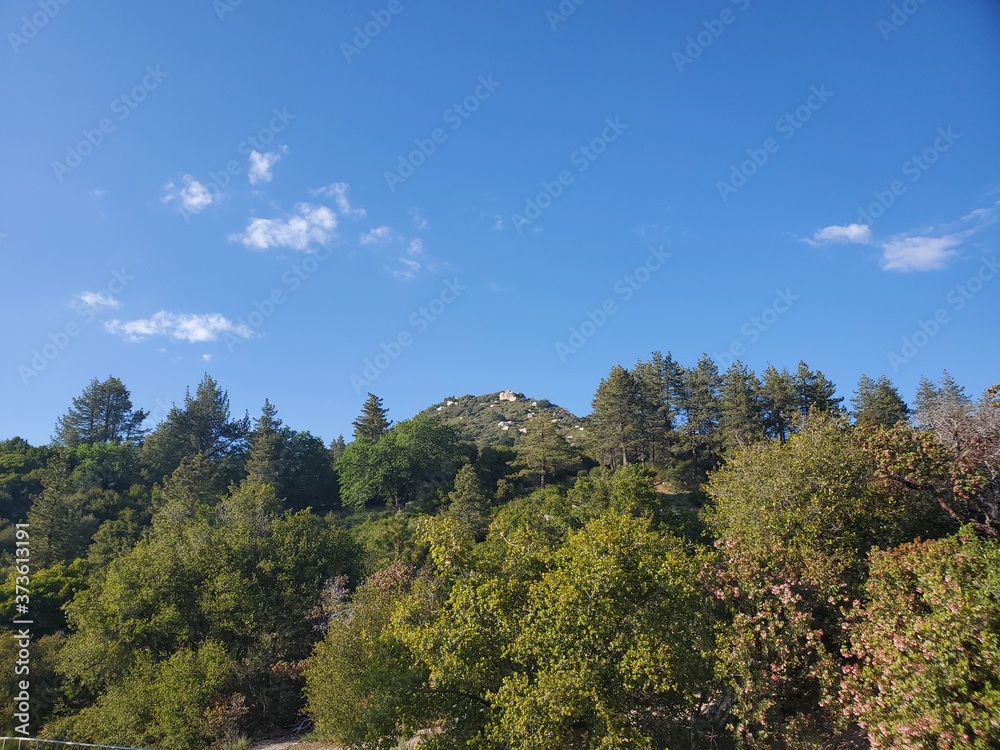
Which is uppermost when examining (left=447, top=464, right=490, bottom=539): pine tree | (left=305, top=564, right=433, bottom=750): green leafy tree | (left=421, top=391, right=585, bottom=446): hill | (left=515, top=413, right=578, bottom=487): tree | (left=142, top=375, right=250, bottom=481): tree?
(left=421, top=391, right=585, bottom=446): hill

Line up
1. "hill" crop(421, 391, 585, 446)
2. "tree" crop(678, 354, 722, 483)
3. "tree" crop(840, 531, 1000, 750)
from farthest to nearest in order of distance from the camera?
"hill" crop(421, 391, 585, 446) < "tree" crop(678, 354, 722, 483) < "tree" crop(840, 531, 1000, 750)

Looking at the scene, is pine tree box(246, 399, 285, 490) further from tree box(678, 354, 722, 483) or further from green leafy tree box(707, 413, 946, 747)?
green leafy tree box(707, 413, 946, 747)

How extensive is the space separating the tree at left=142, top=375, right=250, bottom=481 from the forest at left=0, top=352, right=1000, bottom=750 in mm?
29951

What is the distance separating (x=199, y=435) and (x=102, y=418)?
27.5m

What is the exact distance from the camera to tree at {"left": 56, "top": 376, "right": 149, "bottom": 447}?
294 ft

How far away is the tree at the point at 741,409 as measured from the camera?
53438 millimetres

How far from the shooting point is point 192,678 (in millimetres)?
24031

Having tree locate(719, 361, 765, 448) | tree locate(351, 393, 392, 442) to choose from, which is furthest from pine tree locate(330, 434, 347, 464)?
tree locate(719, 361, 765, 448)

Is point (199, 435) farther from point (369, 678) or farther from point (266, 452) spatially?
point (369, 678)

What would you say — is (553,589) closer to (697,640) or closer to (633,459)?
(697,640)

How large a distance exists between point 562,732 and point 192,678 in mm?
19356

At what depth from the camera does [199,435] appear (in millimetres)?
79125

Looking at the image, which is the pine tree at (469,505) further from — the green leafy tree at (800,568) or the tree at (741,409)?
the green leafy tree at (800,568)

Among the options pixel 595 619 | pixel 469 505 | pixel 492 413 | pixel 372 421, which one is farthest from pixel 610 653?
pixel 492 413
